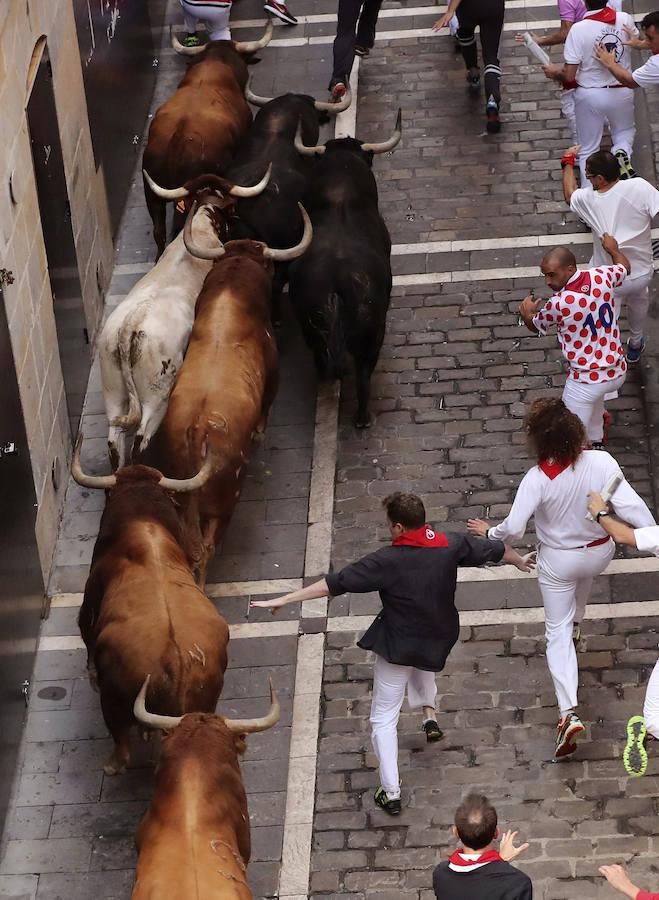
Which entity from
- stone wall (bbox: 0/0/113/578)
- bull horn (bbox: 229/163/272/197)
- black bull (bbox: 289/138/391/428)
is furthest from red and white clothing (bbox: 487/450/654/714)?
bull horn (bbox: 229/163/272/197)

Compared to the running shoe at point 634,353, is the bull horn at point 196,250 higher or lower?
higher

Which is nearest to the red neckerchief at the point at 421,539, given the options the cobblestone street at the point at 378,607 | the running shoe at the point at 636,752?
the running shoe at the point at 636,752

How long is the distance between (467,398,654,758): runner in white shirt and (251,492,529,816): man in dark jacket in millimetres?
220

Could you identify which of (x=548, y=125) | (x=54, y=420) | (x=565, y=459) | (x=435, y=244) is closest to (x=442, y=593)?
(x=565, y=459)

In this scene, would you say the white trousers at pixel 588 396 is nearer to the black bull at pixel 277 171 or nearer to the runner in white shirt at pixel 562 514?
the runner in white shirt at pixel 562 514

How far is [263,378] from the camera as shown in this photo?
39.7ft

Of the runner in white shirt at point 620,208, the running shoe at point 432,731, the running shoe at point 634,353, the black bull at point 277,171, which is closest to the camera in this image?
the running shoe at point 432,731

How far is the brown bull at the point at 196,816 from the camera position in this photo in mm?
7836

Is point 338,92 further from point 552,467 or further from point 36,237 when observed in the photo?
point 552,467

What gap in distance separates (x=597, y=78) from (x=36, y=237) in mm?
4982

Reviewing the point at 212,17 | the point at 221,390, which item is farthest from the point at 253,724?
the point at 212,17

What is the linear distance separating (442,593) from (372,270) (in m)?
4.17

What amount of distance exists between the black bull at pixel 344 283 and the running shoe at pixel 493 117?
3.16m

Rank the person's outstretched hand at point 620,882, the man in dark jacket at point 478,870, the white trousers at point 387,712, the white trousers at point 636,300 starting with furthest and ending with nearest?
the white trousers at point 636,300 < the white trousers at point 387,712 < the man in dark jacket at point 478,870 < the person's outstretched hand at point 620,882
